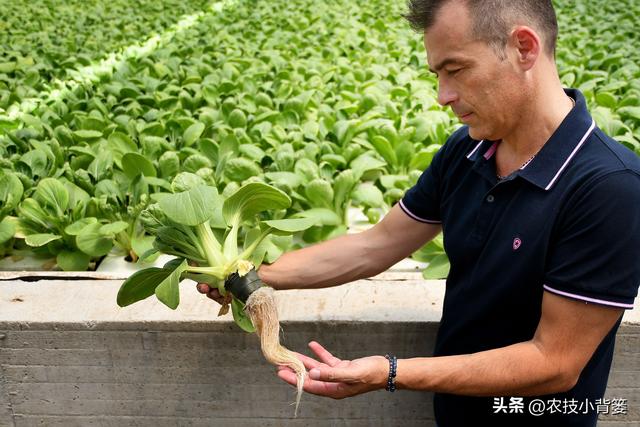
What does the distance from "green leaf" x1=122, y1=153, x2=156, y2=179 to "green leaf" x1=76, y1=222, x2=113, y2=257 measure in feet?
1.09

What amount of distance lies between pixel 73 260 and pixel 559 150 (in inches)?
74.3

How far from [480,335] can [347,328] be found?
20.5 inches

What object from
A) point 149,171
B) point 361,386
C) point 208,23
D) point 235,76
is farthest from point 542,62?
point 208,23

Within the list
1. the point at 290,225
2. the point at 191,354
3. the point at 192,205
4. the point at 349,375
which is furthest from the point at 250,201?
the point at 349,375

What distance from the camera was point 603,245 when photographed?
1.45 meters

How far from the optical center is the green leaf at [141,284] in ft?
6.42

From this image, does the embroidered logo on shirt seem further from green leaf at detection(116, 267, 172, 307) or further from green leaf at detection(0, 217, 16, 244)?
green leaf at detection(0, 217, 16, 244)

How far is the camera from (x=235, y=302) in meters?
1.99

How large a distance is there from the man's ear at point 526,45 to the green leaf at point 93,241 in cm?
171

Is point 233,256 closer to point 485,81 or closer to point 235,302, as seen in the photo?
point 235,302

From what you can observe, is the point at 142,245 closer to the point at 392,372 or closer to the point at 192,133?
the point at 192,133

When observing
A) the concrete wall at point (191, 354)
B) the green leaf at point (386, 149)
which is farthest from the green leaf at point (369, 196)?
the concrete wall at point (191, 354)

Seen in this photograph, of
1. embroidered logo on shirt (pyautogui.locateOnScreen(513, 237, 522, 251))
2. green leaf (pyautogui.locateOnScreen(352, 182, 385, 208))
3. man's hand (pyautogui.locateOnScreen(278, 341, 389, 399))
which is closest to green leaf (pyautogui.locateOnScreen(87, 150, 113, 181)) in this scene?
green leaf (pyautogui.locateOnScreen(352, 182, 385, 208))

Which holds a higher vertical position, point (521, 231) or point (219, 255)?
point (521, 231)
